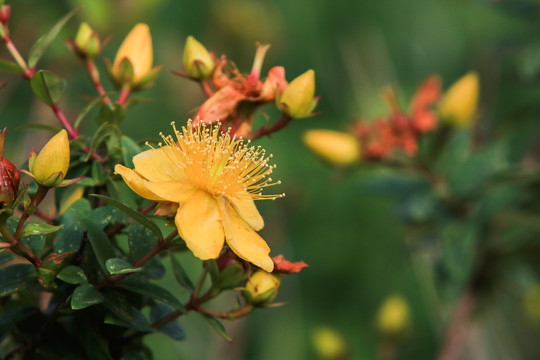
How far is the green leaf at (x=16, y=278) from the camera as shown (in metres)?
0.47

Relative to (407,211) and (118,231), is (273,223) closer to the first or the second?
(407,211)

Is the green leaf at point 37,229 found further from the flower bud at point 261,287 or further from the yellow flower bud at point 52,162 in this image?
the flower bud at point 261,287

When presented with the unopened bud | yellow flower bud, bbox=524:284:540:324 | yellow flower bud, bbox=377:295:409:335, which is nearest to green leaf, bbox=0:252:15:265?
the unopened bud

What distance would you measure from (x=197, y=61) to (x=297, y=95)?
10 cm

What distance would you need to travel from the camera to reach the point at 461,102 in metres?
1.00

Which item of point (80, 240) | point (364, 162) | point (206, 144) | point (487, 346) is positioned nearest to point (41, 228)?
point (80, 240)

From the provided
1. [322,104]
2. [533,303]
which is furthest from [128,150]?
[322,104]

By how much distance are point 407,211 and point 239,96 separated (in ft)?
1.92

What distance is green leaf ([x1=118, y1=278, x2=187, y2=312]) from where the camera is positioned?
46 cm

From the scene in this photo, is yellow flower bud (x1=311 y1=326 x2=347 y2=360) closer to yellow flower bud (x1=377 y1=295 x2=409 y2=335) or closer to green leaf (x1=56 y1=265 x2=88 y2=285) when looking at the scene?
yellow flower bud (x1=377 y1=295 x2=409 y2=335)

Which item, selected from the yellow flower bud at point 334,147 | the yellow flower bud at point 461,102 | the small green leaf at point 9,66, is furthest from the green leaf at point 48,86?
the yellow flower bud at point 461,102

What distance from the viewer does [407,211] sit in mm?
1050

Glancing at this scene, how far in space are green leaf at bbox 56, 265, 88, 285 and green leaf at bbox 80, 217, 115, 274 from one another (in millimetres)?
16

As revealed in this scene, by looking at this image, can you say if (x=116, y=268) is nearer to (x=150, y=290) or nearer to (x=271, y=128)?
(x=150, y=290)
